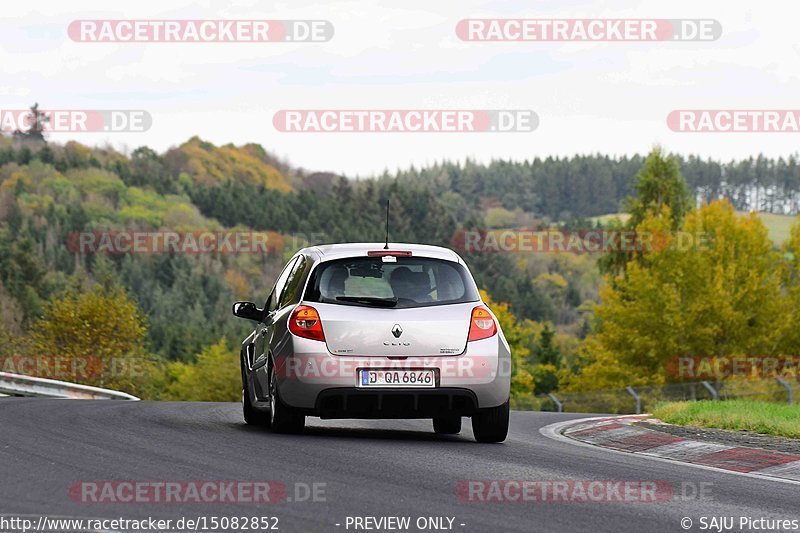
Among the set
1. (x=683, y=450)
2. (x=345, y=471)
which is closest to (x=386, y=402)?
(x=345, y=471)

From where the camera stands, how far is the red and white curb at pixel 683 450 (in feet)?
32.8

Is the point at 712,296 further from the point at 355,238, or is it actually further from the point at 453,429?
the point at 355,238

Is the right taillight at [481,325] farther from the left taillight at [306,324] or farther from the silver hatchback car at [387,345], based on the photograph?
the left taillight at [306,324]

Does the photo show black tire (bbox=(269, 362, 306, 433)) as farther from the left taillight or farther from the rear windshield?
the rear windshield

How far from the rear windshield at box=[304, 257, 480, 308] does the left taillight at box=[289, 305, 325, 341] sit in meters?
0.17

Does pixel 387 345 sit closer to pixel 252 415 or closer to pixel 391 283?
pixel 391 283

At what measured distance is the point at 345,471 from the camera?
9055 millimetres

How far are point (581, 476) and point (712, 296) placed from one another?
1796 inches

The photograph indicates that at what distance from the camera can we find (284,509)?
7.27m

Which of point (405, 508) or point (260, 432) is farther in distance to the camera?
point (260, 432)

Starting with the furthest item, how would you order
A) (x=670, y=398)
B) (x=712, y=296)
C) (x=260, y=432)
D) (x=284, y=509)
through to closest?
(x=712, y=296)
(x=670, y=398)
(x=260, y=432)
(x=284, y=509)

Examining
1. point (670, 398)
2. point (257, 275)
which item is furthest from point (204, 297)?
point (670, 398)

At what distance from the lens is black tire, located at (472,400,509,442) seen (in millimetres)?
11820

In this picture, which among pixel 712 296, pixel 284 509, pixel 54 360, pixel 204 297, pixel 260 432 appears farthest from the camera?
pixel 204 297
